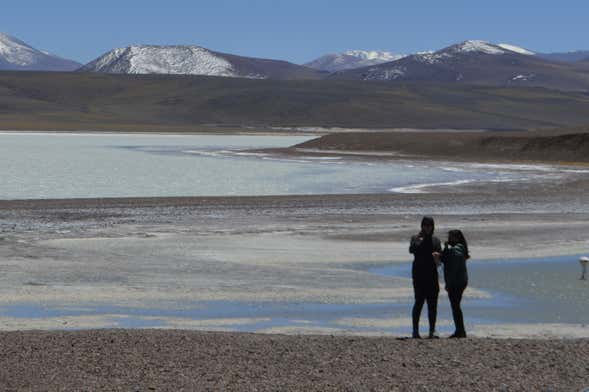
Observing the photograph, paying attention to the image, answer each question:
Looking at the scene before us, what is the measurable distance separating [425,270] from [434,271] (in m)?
Answer: 0.10

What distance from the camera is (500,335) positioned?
12.8 m

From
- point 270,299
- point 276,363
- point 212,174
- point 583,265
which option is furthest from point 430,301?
point 212,174

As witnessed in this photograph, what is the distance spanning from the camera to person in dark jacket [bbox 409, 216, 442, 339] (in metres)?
12.0

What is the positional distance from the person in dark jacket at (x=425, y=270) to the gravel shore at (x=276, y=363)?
514 millimetres

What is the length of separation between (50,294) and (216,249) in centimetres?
574

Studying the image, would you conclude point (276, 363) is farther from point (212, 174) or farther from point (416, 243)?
point (212, 174)

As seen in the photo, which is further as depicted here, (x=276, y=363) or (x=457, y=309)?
(x=457, y=309)

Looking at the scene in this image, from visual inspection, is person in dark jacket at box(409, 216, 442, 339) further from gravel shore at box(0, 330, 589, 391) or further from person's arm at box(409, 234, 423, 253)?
gravel shore at box(0, 330, 589, 391)

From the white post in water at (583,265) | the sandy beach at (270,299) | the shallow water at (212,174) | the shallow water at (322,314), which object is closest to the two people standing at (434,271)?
the sandy beach at (270,299)

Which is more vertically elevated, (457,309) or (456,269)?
(456,269)

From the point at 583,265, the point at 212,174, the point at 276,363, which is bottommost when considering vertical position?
the point at 212,174

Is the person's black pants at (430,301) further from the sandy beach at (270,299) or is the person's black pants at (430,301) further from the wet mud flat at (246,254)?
the wet mud flat at (246,254)

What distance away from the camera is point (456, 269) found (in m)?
12.2

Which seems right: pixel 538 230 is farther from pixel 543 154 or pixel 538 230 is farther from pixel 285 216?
pixel 543 154
